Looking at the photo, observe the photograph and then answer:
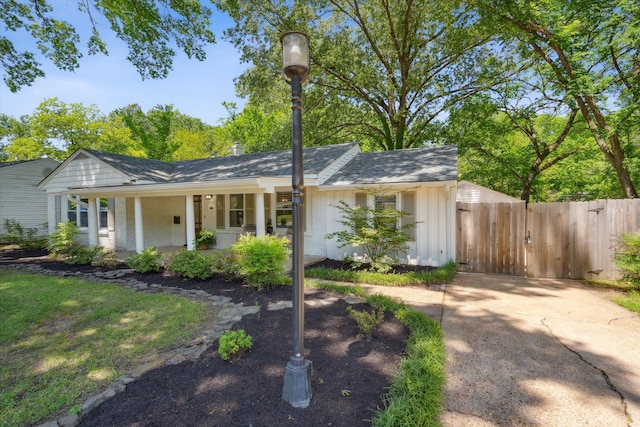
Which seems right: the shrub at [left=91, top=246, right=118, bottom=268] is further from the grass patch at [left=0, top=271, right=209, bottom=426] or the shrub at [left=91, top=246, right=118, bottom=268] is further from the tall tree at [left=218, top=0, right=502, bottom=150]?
the tall tree at [left=218, top=0, right=502, bottom=150]

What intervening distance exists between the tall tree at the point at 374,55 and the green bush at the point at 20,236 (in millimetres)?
11594

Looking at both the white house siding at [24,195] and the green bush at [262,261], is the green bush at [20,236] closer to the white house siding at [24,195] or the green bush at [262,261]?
the white house siding at [24,195]

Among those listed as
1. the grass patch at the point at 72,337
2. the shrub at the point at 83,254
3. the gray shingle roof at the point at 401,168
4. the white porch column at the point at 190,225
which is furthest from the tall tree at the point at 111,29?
the grass patch at the point at 72,337

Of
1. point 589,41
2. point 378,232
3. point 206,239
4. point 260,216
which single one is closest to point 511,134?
point 589,41

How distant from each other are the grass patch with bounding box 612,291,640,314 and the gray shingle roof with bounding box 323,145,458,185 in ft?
12.2

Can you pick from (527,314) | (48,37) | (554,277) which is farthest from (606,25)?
(48,37)

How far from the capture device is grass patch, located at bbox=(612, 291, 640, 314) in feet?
15.8

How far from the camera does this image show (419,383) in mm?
2521

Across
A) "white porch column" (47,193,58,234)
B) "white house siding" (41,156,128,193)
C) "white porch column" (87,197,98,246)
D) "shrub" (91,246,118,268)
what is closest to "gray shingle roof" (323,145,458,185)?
"shrub" (91,246,118,268)

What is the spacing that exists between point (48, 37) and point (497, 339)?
44.9 ft

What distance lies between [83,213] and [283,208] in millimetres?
9084

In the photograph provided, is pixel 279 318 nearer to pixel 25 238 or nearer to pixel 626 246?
pixel 626 246

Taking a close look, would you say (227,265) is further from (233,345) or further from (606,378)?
(606,378)

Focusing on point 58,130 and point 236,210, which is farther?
point 58,130
